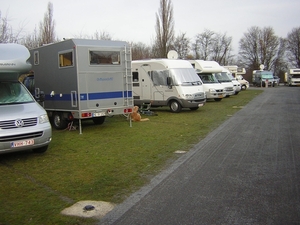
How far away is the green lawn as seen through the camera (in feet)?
17.0

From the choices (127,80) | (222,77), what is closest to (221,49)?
(222,77)

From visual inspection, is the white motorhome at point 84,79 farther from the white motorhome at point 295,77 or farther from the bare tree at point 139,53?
the white motorhome at point 295,77

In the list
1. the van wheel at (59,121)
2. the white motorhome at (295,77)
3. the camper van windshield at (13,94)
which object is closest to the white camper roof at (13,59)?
the camper van windshield at (13,94)

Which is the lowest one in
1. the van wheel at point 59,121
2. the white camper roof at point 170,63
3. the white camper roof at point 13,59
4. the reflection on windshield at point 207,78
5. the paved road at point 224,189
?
the paved road at point 224,189

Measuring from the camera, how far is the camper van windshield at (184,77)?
1748cm

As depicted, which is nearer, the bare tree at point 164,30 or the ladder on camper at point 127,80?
the ladder on camper at point 127,80

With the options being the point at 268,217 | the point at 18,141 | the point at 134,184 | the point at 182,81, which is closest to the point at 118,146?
the point at 18,141

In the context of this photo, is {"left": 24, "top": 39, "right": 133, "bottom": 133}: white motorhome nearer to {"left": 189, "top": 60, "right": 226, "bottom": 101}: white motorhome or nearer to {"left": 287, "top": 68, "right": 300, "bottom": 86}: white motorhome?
{"left": 189, "top": 60, "right": 226, "bottom": 101}: white motorhome

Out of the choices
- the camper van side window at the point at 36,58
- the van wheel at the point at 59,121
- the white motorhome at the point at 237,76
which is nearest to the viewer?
the van wheel at the point at 59,121

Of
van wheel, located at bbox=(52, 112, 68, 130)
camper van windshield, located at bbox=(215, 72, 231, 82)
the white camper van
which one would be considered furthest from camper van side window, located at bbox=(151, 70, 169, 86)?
camper van windshield, located at bbox=(215, 72, 231, 82)

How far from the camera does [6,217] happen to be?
15.6ft

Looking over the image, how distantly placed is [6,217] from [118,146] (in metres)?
4.90

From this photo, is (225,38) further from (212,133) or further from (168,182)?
(168,182)

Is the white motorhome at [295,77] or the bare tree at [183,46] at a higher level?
the bare tree at [183,46]
